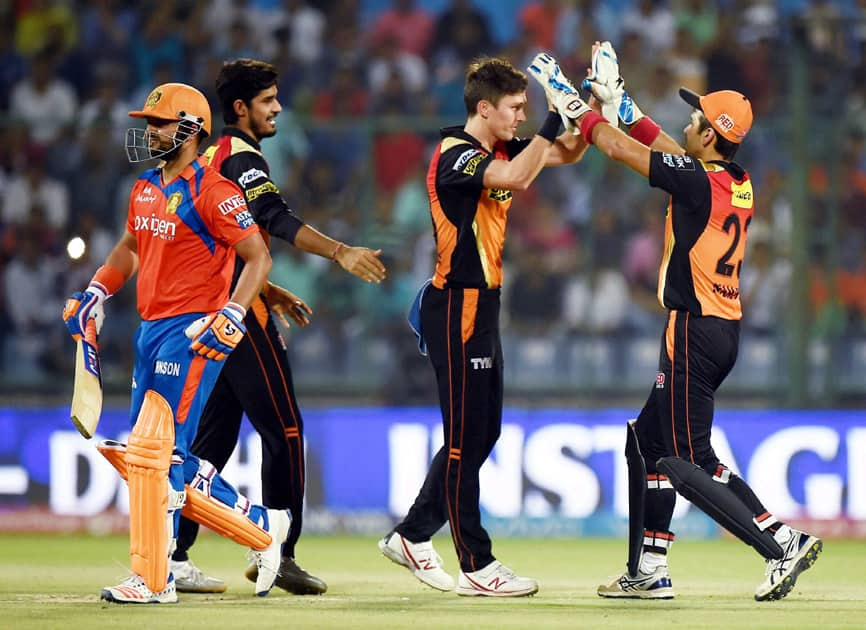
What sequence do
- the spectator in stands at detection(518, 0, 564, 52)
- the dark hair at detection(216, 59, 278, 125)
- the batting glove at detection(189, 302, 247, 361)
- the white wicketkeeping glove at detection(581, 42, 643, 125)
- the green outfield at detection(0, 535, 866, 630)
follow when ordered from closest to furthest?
the green outfield at detection(0, 535, 866, 630) → the batting glove at detection(189, 302, 247, 361) → the white wicketkeeping glove at detection(581, 42, 643, 125) → the dark hair at detection(216, 59, 278, 125) → the spectator in stands at detection(518, 0, 564, 52)

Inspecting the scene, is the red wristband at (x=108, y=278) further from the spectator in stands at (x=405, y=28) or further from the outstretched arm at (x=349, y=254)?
the spectator in stands at (x=405, y=28)

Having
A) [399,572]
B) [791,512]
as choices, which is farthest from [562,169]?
[399,572]

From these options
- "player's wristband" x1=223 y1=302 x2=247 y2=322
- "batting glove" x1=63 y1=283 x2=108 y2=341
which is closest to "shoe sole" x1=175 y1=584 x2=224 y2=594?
"batting glove" x1=63 y1=283 x2=108 y2=341

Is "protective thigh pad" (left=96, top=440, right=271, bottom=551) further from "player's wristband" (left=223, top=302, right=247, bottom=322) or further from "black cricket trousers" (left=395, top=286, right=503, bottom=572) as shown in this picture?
"black cricket trousers" (left=395, top=286, right=503, bottom=572)

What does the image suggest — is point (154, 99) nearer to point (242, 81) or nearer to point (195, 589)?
point (242, 81)

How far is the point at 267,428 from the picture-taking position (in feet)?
24.0

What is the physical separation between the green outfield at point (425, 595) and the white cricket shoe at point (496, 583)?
0.32 feet

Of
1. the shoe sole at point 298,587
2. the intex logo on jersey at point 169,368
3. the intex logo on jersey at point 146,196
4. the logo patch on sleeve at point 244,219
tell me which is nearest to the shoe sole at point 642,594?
the shoe sole at point 298,587

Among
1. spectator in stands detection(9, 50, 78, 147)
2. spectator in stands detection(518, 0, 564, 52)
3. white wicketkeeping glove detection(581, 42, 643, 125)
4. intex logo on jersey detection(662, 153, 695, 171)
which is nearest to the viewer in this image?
intex logo on jersey detection(662, 153, 695, 171)

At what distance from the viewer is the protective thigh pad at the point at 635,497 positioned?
7.14 meters

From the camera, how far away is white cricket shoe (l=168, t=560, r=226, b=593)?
7305 mm

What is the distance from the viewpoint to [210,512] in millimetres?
6742

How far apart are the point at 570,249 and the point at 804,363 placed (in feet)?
6.32

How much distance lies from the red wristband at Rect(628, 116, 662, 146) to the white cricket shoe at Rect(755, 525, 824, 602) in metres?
2.01
